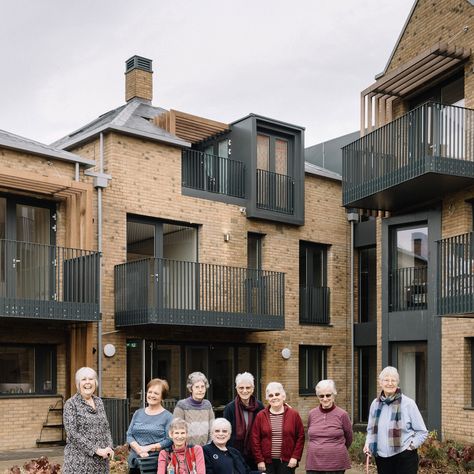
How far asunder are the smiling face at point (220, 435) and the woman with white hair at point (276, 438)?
504 millimetres

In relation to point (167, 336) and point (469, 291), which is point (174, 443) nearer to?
point (469, 291)

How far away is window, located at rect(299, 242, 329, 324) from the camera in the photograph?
22.0 meters

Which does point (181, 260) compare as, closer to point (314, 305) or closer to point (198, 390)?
point (314, 305)

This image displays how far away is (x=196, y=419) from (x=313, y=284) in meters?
14.8

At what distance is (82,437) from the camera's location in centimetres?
736

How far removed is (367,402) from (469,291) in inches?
331

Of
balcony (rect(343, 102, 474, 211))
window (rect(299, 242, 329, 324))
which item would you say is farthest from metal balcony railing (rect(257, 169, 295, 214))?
balcony (rect(343, 102, 474, 211))

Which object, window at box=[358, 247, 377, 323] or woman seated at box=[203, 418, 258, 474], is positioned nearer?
woman seated at box=[203, 418, 258, 474]

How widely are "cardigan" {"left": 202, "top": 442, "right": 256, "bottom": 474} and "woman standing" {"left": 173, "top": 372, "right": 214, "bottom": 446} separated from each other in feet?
1.34

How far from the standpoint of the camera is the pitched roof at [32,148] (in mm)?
16156

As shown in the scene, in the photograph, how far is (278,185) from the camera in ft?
69.9

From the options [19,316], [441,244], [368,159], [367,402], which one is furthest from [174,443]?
[367,402]

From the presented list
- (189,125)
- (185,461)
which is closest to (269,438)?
(185,461)

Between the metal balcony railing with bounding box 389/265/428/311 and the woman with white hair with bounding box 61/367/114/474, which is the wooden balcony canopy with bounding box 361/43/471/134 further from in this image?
the woman with white hair with bounding box 61/367/114/474
